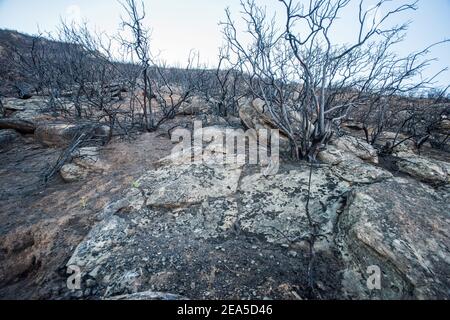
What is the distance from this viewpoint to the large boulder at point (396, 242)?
1.49 metres

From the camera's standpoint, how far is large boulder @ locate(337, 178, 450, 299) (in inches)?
58.8

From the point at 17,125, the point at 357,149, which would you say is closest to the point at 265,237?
the point at 357,149

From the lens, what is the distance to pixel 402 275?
154cm

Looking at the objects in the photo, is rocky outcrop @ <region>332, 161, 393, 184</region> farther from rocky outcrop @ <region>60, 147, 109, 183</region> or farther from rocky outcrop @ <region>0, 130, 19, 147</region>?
rocky outcrop @ <region>0, 130, 19, 147</region>

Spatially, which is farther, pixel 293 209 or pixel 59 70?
pixel 59 70

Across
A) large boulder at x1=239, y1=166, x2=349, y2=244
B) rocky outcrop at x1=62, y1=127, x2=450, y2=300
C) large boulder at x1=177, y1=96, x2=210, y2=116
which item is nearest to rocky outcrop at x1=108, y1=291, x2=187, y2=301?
rocky outcrop at x1=62, y1=127, x2=450, y2=300

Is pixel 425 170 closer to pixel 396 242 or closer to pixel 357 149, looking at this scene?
pixel 357 149

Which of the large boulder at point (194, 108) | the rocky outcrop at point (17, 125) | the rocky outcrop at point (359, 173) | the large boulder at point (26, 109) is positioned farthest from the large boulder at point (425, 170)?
the large boulder at point (26, 109)

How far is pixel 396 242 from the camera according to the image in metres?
1.71

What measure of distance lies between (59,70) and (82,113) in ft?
10.8

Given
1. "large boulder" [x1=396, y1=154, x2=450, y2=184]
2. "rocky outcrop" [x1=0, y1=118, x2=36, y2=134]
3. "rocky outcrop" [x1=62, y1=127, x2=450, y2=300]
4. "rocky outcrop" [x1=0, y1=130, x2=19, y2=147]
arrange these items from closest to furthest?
"rocky outcrop" [x1=62, y1=127, x2=450, y2=300] → "large boulder" [x1=396, y1=154, x2=450, y2=184] → "rocky outcrop" [x1=0, y1=130, x2=19, y2=147] → "rocky outcrop" [x1=0, y1=118, x2=36, y2=134]
